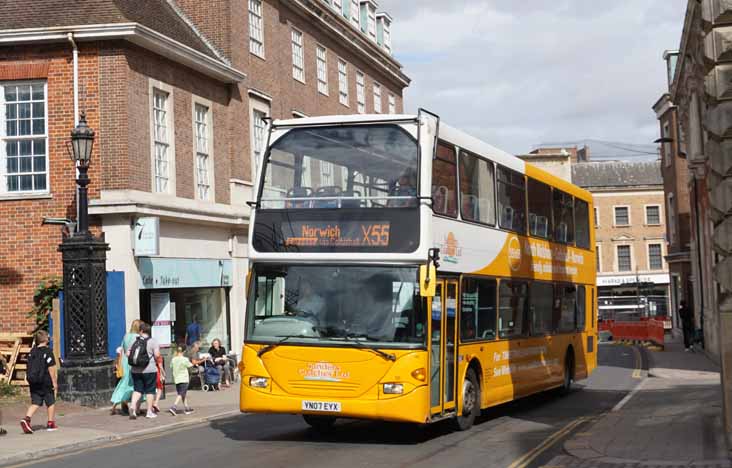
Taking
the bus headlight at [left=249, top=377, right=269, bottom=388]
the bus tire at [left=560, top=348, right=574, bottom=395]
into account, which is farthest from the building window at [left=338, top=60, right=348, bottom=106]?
the bus headlight at [left=249, top=377, right=269, bottom=388]

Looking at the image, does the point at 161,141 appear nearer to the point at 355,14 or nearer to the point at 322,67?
the point at 322,67

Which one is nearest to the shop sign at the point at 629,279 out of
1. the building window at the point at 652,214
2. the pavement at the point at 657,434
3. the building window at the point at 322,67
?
the building window at the point at 652,214

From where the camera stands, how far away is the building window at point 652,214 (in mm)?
78375

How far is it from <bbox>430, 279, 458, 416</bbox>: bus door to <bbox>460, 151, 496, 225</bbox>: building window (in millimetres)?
1302

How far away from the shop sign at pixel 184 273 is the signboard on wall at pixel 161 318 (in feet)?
1.00

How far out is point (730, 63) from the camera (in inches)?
425

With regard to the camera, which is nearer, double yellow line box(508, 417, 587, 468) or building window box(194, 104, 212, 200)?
double yellow line box(508, 417, 587, 468)

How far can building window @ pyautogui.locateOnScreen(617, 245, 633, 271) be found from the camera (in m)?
78.9

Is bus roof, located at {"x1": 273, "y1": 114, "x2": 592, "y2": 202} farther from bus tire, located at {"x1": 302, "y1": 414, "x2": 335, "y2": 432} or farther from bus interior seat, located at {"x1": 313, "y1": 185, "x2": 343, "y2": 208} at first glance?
bus tire, located at {"x1": 302, "y1": 414, "x2": 335, "y2": 432}

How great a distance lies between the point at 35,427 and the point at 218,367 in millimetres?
8280

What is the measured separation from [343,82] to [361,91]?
6.42 feet

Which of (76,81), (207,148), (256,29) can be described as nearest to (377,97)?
(256,29)

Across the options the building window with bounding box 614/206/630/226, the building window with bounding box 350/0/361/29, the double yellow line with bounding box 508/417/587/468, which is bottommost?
the double yellow line with bounding box 508/417/587/468

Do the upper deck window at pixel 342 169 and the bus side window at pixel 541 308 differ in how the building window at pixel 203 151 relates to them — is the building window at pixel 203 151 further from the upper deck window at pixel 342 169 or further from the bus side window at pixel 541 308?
the upper deck window at pixel 342 169
